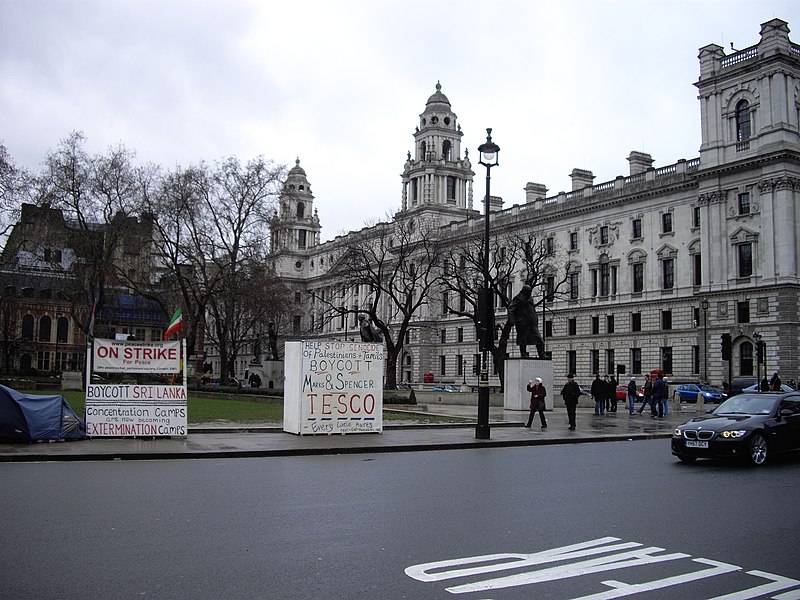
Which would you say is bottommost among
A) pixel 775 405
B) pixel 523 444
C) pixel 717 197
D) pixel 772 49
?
pixel 523 444

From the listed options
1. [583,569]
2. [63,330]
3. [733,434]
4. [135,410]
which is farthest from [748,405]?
[63,330]

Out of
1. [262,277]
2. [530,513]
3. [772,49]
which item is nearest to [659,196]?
[772,49]

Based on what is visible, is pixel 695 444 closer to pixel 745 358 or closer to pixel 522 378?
pixel 522 378

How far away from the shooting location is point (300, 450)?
60.6 feet

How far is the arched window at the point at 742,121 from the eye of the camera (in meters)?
66.8

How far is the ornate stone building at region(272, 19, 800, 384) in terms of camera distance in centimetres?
6350

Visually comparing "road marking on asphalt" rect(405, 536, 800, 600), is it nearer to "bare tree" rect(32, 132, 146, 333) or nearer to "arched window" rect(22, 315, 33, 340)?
"bare tree" rect(32, 132, 146, 333)

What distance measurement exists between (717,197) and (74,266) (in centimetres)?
4984

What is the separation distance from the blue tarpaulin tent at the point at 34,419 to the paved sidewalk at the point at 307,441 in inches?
11.3

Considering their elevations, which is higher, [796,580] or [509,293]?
[509,293]

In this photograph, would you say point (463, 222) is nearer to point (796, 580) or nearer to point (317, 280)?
point (317, 280)

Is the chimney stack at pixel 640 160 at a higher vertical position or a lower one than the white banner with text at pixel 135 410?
higher

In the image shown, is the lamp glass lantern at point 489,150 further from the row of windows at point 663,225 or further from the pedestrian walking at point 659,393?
the row of windows at point 663,225

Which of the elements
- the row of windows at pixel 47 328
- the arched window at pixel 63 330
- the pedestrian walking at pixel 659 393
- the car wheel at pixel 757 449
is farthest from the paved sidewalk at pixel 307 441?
the arched window at pixel 63 330
